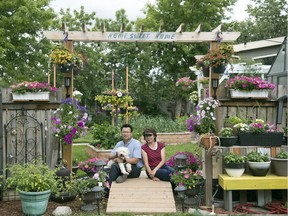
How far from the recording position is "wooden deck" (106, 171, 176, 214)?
203 inches

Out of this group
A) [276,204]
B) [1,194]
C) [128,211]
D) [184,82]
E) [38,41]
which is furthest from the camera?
[38,41]

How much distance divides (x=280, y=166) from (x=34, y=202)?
3.62 metres

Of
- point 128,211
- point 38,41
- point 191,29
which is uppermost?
point 191,29

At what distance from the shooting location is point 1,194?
5.83 m

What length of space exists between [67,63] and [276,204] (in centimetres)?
401

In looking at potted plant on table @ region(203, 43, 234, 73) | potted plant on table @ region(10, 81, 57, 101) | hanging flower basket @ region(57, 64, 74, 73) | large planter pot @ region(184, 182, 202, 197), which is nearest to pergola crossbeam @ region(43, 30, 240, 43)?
potted plant on table @ region(203, 43, 234, 73)

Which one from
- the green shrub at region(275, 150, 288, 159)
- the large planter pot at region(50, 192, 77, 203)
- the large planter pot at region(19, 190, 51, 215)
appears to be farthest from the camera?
the large planter pot at region(50, 192, 77, 203)

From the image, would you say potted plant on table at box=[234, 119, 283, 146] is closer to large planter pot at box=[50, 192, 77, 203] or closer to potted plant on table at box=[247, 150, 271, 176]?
potted plant on table at box=[247, 150, 271, 176]

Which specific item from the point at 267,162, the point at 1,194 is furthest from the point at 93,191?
the point at 267,162

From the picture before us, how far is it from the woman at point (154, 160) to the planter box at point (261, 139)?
1323 millimetres

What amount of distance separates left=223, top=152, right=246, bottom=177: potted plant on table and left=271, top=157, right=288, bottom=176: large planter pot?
0.47m

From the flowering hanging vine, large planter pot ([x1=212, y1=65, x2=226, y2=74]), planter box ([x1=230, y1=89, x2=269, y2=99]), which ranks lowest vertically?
the flowering hanging vine

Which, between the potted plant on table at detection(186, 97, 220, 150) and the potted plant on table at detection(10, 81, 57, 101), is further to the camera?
the potted plant on table at detection(10, 81, 57, 101)

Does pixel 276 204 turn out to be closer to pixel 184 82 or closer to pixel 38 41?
pixel 184 82
